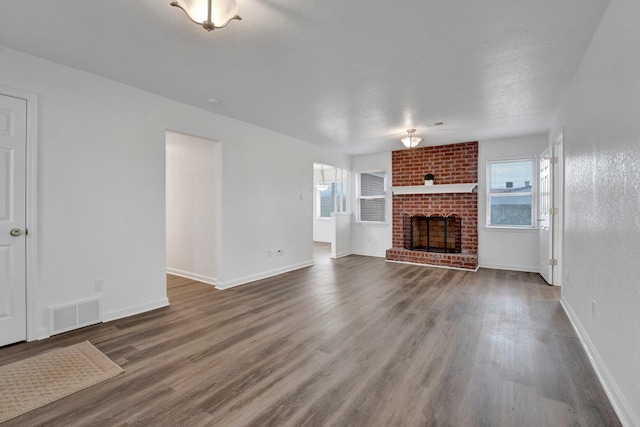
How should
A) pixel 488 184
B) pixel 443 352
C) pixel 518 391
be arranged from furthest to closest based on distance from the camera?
1. pixel 488 184
2. pixel 443 352
3. pixel 518 391

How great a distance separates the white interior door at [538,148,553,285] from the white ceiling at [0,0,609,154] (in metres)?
1.08

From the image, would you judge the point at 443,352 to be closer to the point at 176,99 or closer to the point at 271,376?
the point at 271,376

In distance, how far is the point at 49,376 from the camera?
2.13 m

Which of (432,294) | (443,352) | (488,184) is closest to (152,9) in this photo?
(443,352)

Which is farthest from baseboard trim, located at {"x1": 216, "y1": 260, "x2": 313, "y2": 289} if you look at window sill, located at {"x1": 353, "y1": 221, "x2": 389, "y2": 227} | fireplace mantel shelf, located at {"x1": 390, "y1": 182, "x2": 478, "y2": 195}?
fireplace mantel shelf, located at {"x1": 390, "y1": 182, "x2": 478, "y2": 195}

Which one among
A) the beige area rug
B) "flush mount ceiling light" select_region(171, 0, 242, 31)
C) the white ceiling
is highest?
the white ceiling

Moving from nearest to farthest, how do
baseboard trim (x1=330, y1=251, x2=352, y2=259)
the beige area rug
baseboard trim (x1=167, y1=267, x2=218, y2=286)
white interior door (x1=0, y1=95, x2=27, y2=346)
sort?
the beige area rug → white interior door (x1=0, y1=95, x2=27, y2=346) → baseboard trim (x1=167, y1=267, x2=218, y2=286) → baseboard trim (x1=330, y1=251, x2=352, y2=259)

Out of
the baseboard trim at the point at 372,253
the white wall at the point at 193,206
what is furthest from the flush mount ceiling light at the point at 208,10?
the baseboard trim at the point at 372,253

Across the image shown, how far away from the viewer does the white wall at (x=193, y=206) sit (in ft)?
14.8

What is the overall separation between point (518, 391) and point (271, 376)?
1.62m

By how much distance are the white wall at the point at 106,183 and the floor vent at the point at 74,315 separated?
56mm

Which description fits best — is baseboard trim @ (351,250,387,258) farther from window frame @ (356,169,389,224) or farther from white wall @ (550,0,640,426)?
white wall @ (550,0,640,426)

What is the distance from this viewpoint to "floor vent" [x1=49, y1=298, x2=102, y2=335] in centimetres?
283

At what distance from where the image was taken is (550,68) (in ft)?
9.50
